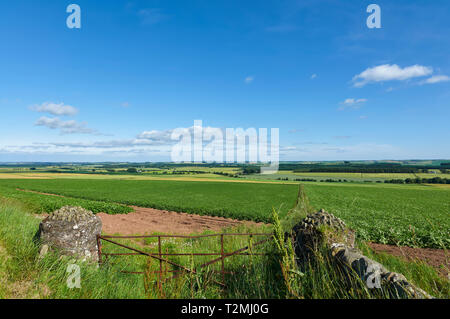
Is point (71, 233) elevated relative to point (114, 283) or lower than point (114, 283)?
elevated

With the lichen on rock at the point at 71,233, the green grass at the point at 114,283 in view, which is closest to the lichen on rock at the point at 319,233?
the green grass at the point at 114,283

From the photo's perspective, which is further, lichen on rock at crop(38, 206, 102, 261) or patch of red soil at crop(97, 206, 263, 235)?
patch of red soil at crop(97, 206, 263, 235)

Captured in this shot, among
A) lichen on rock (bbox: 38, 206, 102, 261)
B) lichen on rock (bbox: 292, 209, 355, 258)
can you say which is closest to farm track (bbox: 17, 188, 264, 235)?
lichen on rock (bbox: 38, 206, 102, 261)

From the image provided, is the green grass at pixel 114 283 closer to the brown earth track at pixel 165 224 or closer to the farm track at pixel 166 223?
the brown earth track at pixel 165 224

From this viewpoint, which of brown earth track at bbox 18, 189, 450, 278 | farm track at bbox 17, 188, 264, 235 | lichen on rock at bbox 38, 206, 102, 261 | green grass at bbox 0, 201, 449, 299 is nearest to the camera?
green grass at bbox 0, 201, 449, 299

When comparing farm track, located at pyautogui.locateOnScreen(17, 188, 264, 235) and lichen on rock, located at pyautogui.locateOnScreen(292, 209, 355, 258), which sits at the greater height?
lichen on rock, located at pyautogui.locateOnScreen(292, 209, 355, 258)

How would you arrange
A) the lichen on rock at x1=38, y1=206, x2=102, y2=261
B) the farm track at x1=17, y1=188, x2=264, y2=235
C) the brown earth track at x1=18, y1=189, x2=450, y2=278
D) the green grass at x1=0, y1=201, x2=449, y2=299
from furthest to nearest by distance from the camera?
the farm track at x1=17, y1=188, x2=264, y2=235
the brown earth track at x1=18, y1=189, x2=450, y2=278
the lichen on rock at x1=38, y1=206, x2=102, y2=261
the green grass at x1=0, y1=201, x2=449, y2=299

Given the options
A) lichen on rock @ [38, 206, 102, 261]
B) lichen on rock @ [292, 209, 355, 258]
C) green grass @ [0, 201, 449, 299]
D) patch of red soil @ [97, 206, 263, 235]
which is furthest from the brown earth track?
lichen on rock @ [292, 209, 355, 258]

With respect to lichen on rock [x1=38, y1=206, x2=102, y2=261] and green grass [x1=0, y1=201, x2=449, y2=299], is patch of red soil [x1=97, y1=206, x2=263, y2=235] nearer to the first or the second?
lichen on rock [x1=38, y1=206, x2=102, y2=261]

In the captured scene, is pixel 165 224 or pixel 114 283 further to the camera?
pixel 165 224

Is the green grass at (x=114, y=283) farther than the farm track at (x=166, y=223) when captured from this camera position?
No

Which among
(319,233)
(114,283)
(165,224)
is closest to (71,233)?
(114,283)

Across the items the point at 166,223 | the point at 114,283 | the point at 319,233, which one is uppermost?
the point at 319,233

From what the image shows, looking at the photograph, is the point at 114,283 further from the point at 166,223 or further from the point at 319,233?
the point at 166,223
